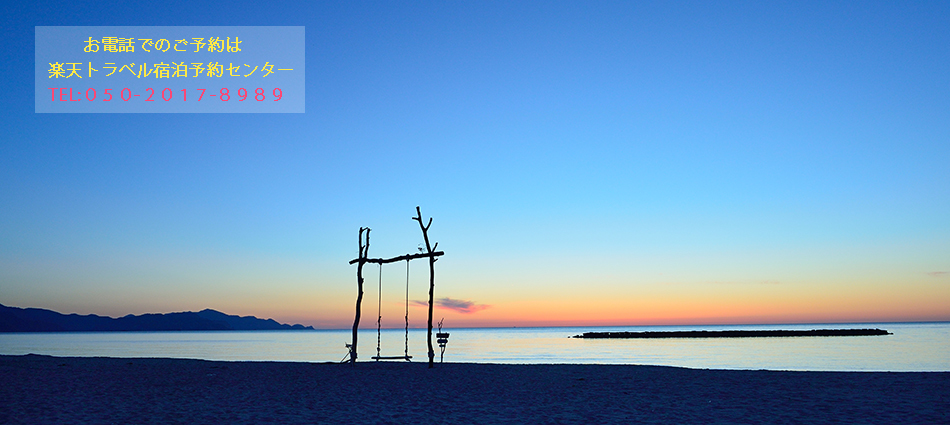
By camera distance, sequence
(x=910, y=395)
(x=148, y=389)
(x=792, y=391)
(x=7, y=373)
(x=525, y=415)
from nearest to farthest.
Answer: (x=525, y=415) → (x=910, y=395) → (x=792, y=391) → (x=148, y=389) → (x=7, y=373)

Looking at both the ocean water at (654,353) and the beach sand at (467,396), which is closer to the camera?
the beach sand at (467,396)

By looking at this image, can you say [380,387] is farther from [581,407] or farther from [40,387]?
[40,387]

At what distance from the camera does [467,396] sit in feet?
50.1

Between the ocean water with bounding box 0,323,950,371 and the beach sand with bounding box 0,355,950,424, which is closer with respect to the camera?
the beach sand with bounding box 0,355,950,424

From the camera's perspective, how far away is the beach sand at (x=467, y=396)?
11883 mm

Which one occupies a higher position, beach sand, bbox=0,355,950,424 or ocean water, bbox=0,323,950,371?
beach sand, bbox=0,355,950,424

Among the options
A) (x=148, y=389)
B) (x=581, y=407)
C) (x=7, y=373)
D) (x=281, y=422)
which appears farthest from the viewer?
(x=7, y=373)

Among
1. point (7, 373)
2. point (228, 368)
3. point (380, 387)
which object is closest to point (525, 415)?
point (380, 387)

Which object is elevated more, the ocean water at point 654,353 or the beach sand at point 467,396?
the beach sand at point 467,396

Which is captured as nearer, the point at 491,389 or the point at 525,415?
the point at 525,415

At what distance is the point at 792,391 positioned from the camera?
1538 cm

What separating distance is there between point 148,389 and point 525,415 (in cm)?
1055

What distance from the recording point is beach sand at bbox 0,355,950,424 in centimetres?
1188

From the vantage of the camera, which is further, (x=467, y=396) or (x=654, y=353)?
(x=654, y=353)
